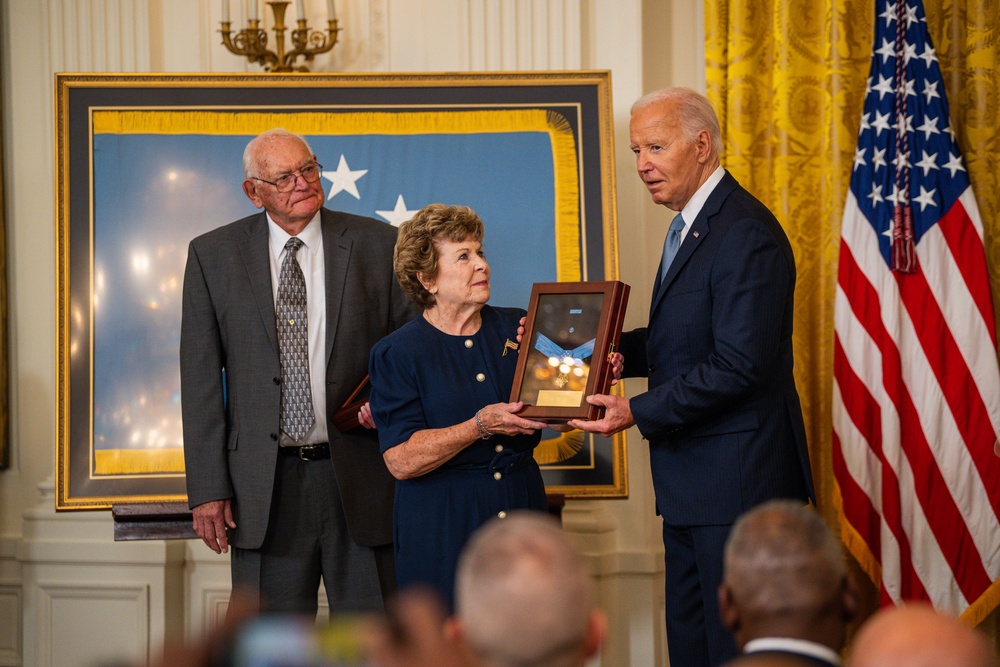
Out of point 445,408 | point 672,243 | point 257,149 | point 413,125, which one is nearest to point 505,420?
point 445,408

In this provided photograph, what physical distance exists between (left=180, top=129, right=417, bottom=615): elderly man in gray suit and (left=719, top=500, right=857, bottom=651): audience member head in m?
2.10

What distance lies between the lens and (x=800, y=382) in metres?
4.78

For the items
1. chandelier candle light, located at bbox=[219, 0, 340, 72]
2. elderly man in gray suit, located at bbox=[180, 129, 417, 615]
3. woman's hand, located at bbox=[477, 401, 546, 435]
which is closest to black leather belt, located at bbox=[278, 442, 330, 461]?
elderly man in gray suit, located at bbox=[180, 129, 417, 615]

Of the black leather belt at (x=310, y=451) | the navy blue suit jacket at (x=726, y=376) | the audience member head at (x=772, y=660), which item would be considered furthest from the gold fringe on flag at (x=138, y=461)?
the audience member head at (x=772, y=660)

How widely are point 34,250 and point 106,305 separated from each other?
0.90m

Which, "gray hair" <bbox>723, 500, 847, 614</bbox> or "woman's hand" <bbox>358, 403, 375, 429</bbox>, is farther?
"woman's hand" <bbox>358, 403, 375, 429</bbox>

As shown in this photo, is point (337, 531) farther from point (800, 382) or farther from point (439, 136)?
point (800, 382)

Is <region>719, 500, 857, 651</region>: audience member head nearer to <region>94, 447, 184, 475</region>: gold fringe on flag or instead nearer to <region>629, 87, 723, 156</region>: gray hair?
<region>629, 87, 723, 156</region>: gray hair

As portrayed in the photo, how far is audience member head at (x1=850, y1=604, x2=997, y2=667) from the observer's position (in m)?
1.41

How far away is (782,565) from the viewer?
1648 mm

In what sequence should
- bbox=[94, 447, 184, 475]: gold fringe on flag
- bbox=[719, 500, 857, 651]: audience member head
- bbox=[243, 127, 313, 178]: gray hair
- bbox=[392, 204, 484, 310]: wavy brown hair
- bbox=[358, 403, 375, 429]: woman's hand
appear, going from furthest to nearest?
bbox=[94, 447, 184, 475]: gold fringe on flag, bbox=[243, 127, 313, 178]: gray hair, bbox=[358, 403, 375, 429]: woman's hand, bbox=[392, 204, 484, 310]: wavy brown hair, bbox=[719, 500, 857, 651]: audience member head

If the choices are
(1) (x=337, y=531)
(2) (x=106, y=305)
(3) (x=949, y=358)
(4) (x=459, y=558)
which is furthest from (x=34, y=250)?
(3) (x=949, y=358)

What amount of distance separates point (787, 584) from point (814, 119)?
356 centimetres

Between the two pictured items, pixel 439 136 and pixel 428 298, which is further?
pixel 439 136
